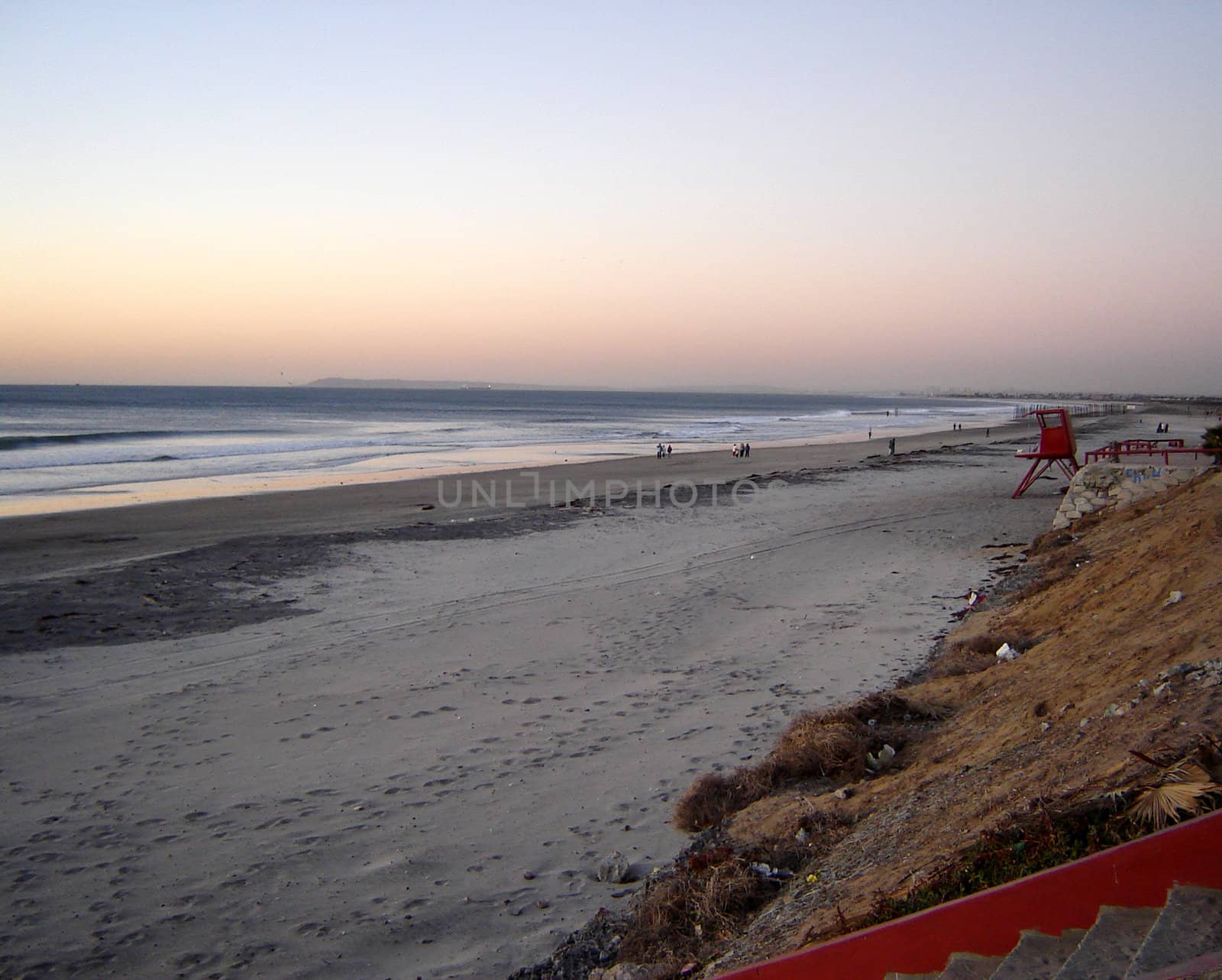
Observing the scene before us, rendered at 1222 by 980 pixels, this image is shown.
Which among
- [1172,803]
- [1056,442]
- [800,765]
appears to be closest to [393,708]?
[800,765]

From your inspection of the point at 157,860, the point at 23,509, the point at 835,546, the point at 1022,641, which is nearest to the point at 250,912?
the point at 157,860

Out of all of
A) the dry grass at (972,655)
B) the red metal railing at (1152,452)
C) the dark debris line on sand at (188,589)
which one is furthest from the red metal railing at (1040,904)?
the red metal railing at (1152,452)

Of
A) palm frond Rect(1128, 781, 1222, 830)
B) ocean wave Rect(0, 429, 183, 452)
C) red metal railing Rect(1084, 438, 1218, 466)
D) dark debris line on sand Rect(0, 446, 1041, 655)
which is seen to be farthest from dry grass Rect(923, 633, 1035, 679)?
ocean wave Rect(0, 429, 183, 452)

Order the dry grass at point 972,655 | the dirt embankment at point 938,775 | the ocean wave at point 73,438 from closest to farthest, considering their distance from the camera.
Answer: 1. the dirt embankment at point 938,775
2. the dry grass at point 972,655
3. the ocean wave at point 73,438

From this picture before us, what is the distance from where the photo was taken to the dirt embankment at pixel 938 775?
3.34 meters

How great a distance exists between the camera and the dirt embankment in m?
3.34

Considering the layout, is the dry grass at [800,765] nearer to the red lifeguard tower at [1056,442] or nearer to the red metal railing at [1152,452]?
the red metal railing at [1152,452]

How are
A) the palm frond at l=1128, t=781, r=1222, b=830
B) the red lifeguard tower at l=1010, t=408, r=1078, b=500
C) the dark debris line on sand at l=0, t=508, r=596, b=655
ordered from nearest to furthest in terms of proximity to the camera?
the palm frond at l=1128, t=781, r=1222, b=830 < the dark debris line on sand at l=0, t=508, r=596, b=655 < the red lifeguard tower at l=1010, t=408, r=1078, b=500

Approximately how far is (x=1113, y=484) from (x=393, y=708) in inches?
456

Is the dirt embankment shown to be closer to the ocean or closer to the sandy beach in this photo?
the sandy beach

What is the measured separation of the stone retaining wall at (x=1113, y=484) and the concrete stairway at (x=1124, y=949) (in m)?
11.9

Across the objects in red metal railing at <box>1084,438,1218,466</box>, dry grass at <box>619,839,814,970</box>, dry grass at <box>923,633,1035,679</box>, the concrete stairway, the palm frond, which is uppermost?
red metal railing at <box>1084,438,1218,466</box>

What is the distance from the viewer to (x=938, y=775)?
4574 mm

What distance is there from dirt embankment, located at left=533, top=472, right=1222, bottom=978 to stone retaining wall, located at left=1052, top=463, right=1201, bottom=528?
6142mm
